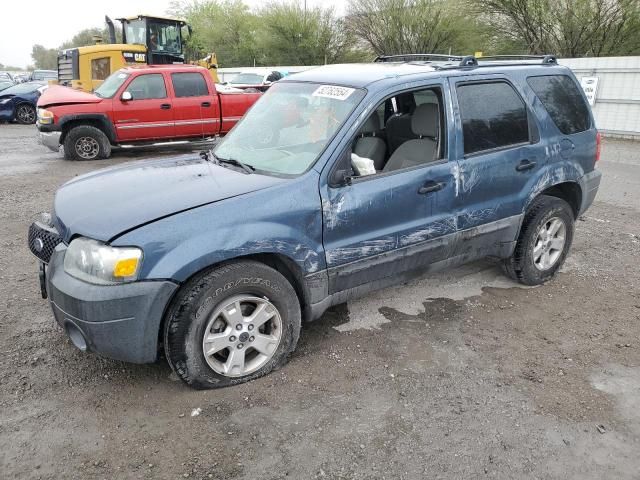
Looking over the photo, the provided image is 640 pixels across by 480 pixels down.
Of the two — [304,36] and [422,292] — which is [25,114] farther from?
[304,36]

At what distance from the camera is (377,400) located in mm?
3135

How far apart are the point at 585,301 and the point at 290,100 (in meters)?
2.91

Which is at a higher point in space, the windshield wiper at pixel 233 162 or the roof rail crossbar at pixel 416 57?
the roof rail crossbar at pixel 416 57

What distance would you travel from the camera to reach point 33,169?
10133 millimetres

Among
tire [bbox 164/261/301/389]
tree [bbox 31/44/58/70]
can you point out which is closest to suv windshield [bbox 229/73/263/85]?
tire [bbox 164/261/301/389]

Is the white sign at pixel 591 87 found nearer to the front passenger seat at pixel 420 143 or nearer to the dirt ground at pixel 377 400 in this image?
the dirt ground at pixel 377 400

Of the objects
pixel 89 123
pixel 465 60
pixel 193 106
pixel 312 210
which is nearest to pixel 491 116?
pixel 465 60

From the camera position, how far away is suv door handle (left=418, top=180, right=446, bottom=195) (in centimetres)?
369

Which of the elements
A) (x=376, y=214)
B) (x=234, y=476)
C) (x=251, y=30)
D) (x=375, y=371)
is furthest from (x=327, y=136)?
(x=251, y=30)

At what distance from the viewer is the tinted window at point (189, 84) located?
36.7 ft

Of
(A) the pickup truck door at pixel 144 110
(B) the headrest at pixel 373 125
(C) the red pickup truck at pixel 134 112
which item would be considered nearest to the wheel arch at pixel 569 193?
(B) the headrest at pixel 373 125

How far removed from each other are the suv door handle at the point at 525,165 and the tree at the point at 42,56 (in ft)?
300

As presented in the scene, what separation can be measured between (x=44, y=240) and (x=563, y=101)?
415 cm

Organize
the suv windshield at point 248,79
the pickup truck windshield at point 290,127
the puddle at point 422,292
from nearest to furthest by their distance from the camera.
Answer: the pickup truck windshield at point 290,127 → the puddle at point 422,292 → the suv windshield at point 248,79
